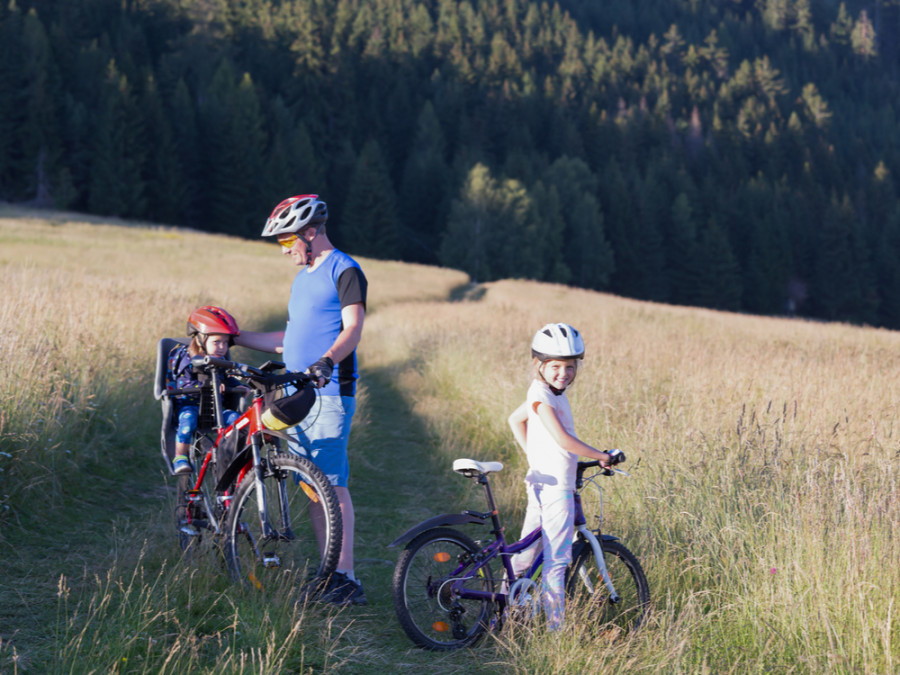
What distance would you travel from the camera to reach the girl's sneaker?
5.28 m

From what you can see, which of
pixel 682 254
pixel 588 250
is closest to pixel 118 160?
pixel 588 250

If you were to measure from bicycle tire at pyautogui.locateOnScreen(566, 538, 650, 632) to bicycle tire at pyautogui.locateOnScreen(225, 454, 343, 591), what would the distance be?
48.6 inches

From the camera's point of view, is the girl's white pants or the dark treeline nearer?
the girl's white pants

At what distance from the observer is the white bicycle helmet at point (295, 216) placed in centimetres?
466

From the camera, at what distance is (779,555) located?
13.8ft

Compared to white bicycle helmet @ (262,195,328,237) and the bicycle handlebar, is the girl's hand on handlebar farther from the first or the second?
white bicycle helmet @ (262,195,328,237)

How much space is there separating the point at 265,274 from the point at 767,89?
13327 centimetres

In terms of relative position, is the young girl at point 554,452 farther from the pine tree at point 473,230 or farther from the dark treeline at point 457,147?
the pine tree at point 473,230

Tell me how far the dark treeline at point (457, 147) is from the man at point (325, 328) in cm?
6526

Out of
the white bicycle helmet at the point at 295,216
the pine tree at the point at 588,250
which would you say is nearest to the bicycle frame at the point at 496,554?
the white bicycle helmet at the point at 295,216

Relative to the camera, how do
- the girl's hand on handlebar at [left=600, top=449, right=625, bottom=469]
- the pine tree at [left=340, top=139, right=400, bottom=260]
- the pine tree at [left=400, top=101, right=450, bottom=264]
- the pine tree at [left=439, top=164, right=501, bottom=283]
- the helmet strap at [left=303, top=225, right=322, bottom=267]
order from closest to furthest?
1. the girl's hand on handlebar at [left=600, top=449, right=625, bottom=469]
2. the helmet strap at [left=303, top=225, right=322, bottom=267]
3. the pine tree at [left=439, top=164, right=501, bottom=283]
4. the pine tree at [left=340, top=139, right=400, bottom=260]
5. the pine tree at [left=400, top=101, right=450, bottom=264]

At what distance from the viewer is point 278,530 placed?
4.41 m

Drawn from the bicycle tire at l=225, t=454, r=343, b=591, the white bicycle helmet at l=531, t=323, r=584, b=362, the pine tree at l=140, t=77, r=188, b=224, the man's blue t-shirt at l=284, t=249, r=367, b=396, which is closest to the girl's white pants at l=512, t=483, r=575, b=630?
the white bicycle helmet at l=531, t=323, r=584, b=362

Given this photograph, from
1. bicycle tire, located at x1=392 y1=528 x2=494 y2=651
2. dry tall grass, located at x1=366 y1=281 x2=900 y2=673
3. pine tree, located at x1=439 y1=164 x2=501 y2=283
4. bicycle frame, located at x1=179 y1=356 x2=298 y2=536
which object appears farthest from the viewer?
pine tree, located at x1=439 y1=164 x2=501 y2=283
